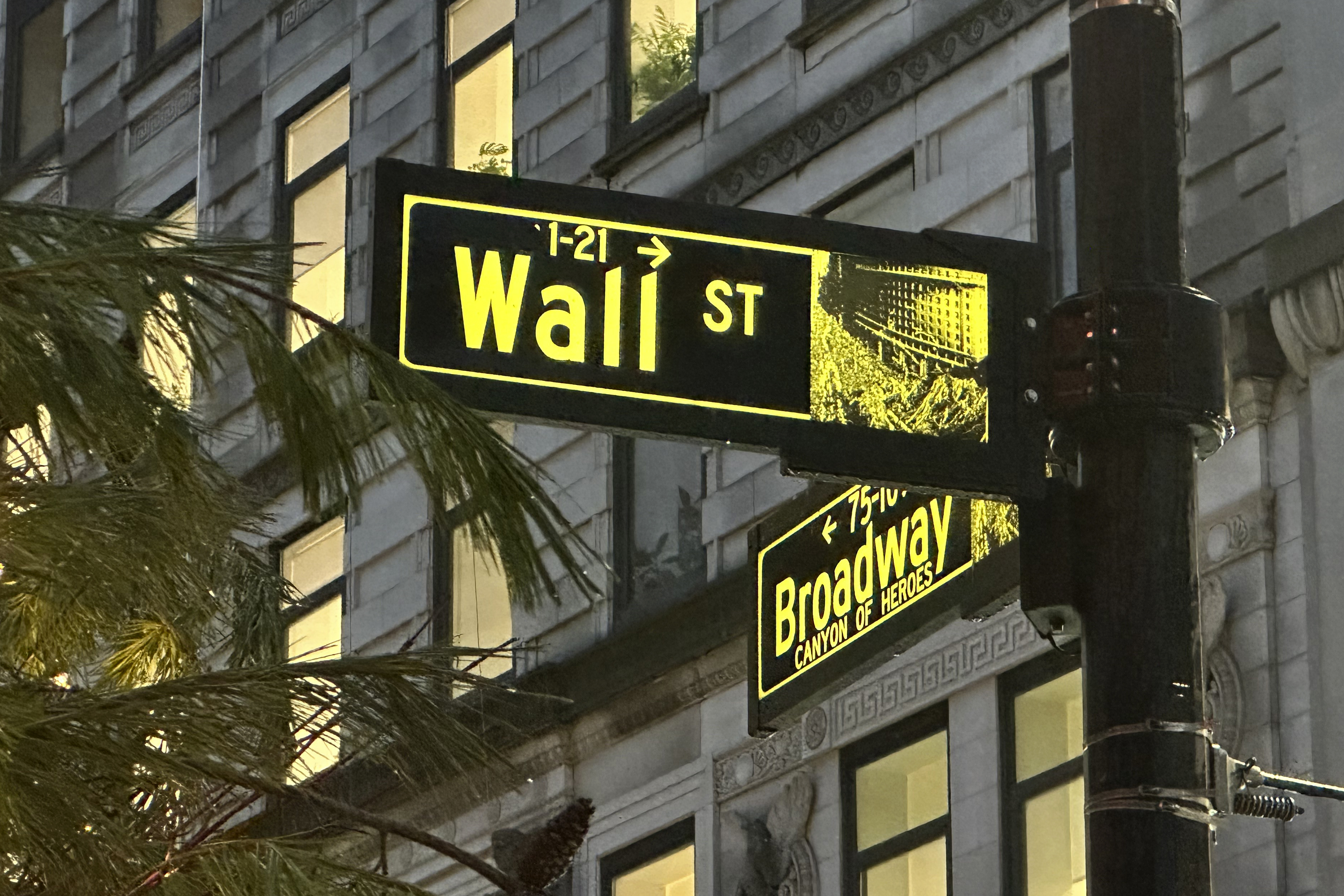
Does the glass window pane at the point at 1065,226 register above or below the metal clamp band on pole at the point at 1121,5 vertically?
above

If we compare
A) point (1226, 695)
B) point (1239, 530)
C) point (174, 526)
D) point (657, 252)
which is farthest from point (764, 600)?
point (1239, 530)

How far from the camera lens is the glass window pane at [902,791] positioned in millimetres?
17844

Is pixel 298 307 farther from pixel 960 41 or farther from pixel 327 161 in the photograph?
pixel 327 161

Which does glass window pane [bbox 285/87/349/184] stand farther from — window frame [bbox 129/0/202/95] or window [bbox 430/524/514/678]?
window [bbox 430/524/514/678]

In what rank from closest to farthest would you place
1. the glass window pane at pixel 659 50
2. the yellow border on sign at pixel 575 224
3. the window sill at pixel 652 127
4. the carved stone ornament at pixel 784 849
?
the yellow border on sign at pixel 575 224
the carved stone ornament at pixel 784 849
the window sill at pixel 652 127
the glass window pane at pixel 659 50

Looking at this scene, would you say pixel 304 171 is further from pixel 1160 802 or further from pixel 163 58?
pixel 1160 802

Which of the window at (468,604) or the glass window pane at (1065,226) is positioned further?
the window at (468,604)

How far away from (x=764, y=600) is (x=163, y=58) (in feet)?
79.2

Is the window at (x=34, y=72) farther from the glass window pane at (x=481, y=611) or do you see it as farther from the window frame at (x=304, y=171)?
the glass window pane at (x=481, y=611)

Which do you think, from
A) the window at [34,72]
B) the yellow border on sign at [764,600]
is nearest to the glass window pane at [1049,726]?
the yellow border on sign at [764,600]

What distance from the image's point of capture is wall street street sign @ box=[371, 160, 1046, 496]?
5801mm

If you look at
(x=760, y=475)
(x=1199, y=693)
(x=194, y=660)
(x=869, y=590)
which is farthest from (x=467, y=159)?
(x=1199, y=693)

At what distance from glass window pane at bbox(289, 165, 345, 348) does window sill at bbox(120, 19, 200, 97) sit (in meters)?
3.52

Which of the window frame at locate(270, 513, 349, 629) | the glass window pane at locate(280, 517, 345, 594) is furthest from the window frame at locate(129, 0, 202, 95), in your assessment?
the window frame at locate(270, 513, 349, 629)
